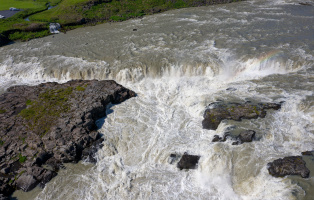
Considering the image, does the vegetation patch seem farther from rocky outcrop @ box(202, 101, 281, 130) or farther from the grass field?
rocky outcrop @ box(202, 101, 281, 130)

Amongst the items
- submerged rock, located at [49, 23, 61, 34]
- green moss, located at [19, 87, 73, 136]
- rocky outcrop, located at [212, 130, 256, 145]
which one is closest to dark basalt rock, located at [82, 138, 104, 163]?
green moss, located at [19, 87, 73, 136]

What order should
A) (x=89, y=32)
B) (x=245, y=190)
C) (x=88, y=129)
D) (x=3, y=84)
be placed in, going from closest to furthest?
(x=245, y=190) → (x=88, y=129) → (x=3, y=84) → (x=89, y=32)

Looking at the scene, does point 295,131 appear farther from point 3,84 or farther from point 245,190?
point 3,84

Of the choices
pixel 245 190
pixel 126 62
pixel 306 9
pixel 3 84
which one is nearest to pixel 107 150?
pixel 245 190

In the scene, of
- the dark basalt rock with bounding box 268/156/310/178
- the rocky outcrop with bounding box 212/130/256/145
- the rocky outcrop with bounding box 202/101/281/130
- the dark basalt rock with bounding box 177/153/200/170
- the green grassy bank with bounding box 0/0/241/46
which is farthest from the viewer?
the green grassy bank with bounding box 0/0/241/46

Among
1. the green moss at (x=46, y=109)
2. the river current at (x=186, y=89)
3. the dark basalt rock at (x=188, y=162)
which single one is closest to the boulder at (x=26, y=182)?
the river current at (x=186, y=89)

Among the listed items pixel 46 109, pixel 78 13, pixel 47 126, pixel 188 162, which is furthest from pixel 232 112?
pixel 78 13
